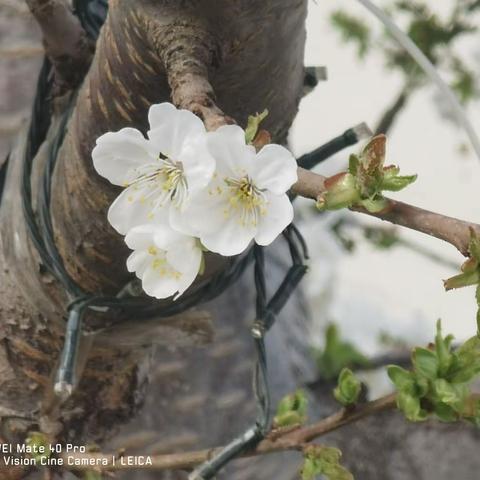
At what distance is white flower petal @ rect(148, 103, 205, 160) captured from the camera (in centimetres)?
26

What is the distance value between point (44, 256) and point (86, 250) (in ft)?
0.12

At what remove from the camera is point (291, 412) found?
43cm

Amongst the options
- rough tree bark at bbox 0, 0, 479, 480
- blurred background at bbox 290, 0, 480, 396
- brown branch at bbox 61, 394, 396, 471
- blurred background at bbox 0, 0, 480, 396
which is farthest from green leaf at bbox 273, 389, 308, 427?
blurred background at bbox 290, 0, 480, 396

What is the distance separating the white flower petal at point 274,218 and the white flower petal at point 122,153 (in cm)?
4

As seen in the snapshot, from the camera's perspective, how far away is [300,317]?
0.90 m

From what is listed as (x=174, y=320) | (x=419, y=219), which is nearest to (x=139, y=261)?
(x=419, y=219)

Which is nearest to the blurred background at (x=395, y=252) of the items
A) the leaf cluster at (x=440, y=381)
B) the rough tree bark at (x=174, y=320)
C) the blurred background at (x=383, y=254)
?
the blurred background at (x=383, y=254)

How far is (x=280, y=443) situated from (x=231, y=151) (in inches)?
8.4

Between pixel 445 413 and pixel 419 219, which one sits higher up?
pixel 419 219

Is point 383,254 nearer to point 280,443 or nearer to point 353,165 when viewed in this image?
point 280,443

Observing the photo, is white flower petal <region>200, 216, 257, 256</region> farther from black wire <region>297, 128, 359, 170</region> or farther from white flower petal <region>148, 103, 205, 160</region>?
black wire <region>297, 128, 359, 170</region>

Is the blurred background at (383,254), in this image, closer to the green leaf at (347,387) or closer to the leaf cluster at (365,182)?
the green leaf at (347,387)

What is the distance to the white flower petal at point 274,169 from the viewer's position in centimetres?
25

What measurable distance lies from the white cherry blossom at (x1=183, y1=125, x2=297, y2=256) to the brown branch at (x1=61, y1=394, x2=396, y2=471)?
0.14 meters
